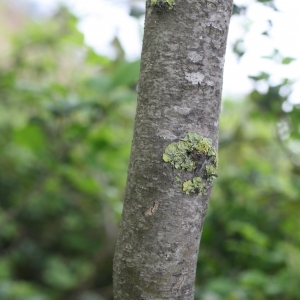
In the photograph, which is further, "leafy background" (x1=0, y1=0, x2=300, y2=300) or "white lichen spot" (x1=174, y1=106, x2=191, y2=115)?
"leafy background" (x1=0, y1=0, x2=300, y2=300)

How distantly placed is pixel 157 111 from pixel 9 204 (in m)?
2.28

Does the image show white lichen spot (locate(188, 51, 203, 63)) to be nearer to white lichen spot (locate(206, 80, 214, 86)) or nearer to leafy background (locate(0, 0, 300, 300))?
Answer: white lichen spot (locate(206, 80, 214, 86))

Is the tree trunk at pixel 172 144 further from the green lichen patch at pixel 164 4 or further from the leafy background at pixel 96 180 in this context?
the leafy background at pixel 96 180

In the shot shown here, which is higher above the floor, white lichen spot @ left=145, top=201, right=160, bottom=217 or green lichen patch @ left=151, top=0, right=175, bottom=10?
green lichen patch @ left=151, top=0, right=175, bottom=10

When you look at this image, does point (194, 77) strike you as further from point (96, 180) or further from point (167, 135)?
point (96, 180)

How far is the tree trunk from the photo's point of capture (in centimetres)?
45

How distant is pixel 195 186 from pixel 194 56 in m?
0.16

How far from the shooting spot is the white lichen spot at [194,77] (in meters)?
0.46

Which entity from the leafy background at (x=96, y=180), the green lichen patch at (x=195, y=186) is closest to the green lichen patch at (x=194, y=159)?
the green lichen patch at (x=195, y=186)

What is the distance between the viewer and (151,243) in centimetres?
46

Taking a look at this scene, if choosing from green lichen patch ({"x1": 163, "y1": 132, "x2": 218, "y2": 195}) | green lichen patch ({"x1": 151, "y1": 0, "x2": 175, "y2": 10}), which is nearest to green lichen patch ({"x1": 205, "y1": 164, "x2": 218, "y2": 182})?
green lichen patch ({"x1": 163, "y1": 132, "x2": 218, "y2": 195})

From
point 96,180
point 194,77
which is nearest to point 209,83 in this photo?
point 194,77

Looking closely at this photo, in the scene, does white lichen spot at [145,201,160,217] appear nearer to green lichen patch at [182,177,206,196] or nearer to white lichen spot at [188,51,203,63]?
green lichen patch at [182,177,206,196]

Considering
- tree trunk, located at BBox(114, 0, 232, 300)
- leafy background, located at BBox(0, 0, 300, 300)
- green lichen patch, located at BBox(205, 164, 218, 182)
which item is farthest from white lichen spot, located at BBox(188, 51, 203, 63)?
leafy background, located at BBox(0, 0, 300, 300)
